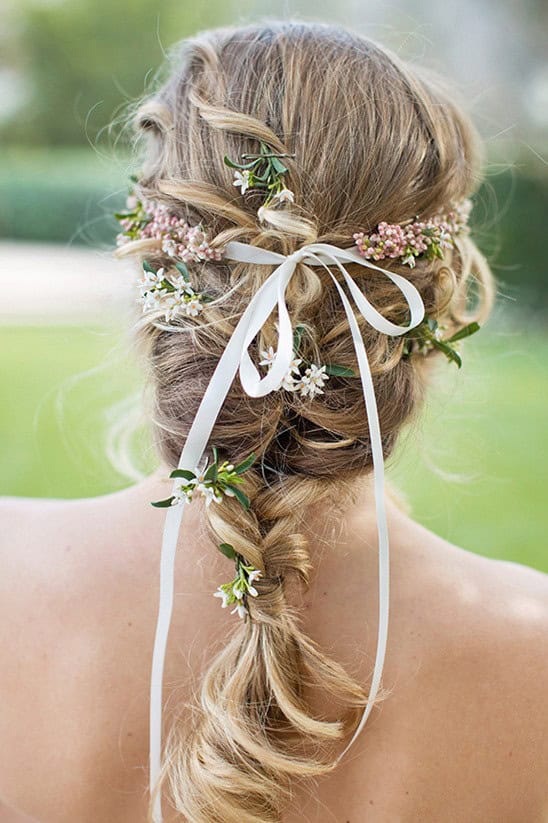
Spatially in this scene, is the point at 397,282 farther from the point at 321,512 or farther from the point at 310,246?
the point at 321,512

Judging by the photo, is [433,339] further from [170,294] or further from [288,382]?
[170,294]

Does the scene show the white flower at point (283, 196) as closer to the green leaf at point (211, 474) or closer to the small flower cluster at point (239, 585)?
the green leaf at point (211, 474)

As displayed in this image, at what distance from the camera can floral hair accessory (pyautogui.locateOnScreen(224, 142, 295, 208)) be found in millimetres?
1370

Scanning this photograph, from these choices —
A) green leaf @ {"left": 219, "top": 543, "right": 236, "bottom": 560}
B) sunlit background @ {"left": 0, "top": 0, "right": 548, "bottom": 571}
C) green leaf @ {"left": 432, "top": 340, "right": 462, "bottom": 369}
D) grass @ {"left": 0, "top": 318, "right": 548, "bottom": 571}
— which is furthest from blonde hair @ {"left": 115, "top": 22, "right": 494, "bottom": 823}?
grass @ {"left": 0, "top": 318, "right": 548, "bottom": 571}

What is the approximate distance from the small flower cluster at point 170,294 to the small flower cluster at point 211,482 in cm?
24

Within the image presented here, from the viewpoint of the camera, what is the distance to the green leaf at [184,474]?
134cm

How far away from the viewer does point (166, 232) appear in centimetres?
151

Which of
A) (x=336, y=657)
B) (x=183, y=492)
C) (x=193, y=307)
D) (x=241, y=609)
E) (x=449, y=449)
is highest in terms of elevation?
(x=193, y=307)

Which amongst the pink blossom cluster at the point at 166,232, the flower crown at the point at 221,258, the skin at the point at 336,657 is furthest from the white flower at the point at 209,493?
the pink blossom cluster at the point at 166,232

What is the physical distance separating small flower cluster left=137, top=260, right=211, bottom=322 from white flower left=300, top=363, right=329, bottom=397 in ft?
0.68

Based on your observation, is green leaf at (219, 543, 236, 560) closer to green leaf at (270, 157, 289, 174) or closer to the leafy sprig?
the leafy sprig

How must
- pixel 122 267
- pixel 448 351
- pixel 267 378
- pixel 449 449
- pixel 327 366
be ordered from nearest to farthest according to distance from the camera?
pixel 267 378
pixel 327 366
pixel 448 351
pixel 122 267
pixel 449 449

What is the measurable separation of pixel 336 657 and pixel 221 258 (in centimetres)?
71

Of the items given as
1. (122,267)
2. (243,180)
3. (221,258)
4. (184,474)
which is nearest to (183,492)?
(184,474)
